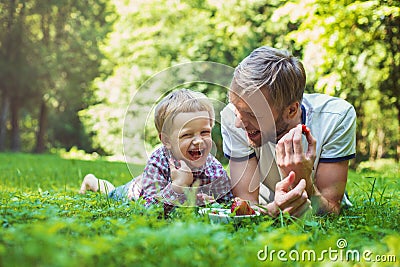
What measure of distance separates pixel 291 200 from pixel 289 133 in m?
0.40

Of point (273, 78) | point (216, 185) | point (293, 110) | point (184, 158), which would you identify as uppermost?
point (273, 78)

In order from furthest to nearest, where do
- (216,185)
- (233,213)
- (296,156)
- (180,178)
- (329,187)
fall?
(216,185), (180,178), (329,187), (296,156), (233,213)

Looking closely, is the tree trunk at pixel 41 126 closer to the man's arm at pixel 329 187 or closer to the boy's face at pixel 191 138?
the boy's face at pixel 191 138

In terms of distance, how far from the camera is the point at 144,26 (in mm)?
17750

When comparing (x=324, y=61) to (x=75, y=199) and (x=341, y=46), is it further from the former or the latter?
(x=75, y=199)

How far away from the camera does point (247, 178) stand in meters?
3.41

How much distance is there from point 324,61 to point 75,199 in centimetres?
648

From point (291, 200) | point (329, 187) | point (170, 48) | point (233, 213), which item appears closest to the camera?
point (233, 213)

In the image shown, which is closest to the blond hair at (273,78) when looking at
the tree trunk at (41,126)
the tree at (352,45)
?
the tree at (352,45)

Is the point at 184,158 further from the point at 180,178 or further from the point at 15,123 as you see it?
the point at 15,123

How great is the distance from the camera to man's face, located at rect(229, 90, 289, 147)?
2941 millimetres

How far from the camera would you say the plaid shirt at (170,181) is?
10.4ft

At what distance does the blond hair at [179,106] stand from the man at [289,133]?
1.02 ft

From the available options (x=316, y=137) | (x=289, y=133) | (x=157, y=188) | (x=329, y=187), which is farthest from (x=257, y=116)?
(x=157, y=188)
